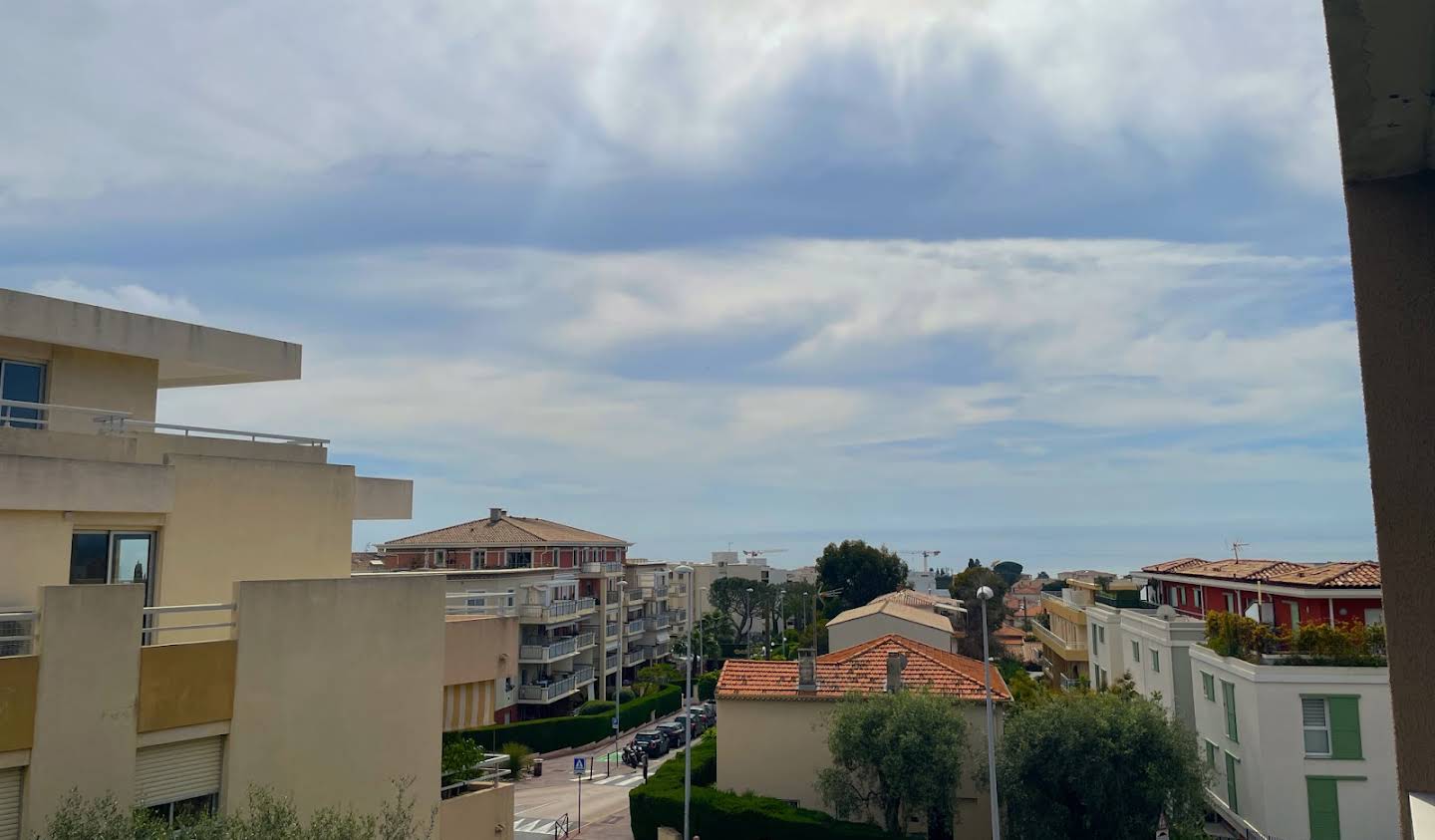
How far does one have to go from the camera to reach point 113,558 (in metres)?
12.7

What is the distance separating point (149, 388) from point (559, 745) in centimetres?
4366

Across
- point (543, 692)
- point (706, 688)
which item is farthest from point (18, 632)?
point (706, 688)

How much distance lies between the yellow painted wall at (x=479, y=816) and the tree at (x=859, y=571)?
70.1 meters

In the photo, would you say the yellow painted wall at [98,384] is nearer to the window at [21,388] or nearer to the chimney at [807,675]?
the window at [21,388]

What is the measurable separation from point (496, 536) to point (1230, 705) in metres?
48.9

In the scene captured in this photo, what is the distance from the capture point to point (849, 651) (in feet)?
113

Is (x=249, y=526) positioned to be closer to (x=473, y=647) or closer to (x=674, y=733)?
(x=473, y=647)

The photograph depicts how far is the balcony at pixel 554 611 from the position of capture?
194 feet

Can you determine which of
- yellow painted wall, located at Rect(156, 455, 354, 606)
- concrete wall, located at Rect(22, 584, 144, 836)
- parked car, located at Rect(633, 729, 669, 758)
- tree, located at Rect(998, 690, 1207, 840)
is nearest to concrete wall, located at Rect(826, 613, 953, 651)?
parked car, located at Rect(633, 729, 669, 758)

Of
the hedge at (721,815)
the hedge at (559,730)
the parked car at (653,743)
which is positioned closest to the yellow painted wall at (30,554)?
the hedge at (721,815)

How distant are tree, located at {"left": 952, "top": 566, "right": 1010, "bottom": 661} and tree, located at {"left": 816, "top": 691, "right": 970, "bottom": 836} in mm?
37075

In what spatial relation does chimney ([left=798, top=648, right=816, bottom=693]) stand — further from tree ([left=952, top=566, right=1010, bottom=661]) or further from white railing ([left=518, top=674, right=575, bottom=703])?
tree ([left=952, top=566, right=1010, bottom=661])

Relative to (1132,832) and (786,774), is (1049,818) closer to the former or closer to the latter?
(1132,832)

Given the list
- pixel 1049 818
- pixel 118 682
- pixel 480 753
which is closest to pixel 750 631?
pixel 1049 818
